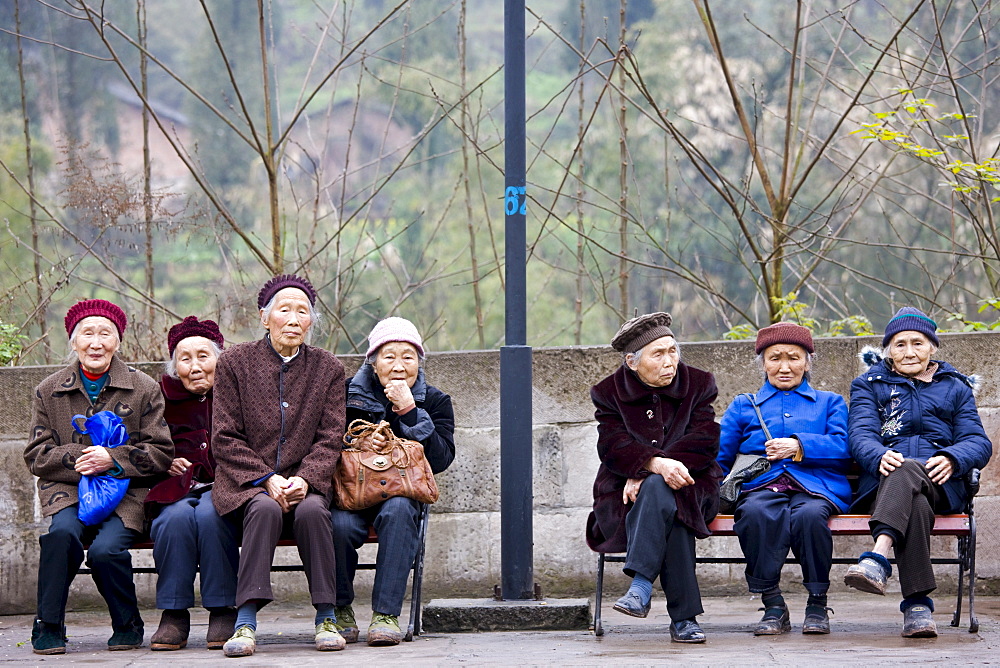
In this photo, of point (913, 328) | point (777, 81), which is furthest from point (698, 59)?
point (913, 328)

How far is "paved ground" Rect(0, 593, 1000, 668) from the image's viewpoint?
4047 millimetres

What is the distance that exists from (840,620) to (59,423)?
3328 millimetres

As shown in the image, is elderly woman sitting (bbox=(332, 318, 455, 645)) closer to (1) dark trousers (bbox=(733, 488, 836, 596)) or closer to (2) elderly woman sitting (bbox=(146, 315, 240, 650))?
(2) elderly woman sitting (bbox=(146, 315, 240, 650))

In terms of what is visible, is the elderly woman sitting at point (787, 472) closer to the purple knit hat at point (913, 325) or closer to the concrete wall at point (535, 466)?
the purple knit hat at point (913, 325)

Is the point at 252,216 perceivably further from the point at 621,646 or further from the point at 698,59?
the point at 621,646

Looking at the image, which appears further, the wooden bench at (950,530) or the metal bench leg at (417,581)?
the metal bench leg at (417,581)

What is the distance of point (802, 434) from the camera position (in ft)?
16.0

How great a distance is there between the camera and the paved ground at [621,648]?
4.05 meters

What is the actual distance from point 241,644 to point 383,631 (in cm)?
52

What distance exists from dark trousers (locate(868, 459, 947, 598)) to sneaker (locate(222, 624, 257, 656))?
235 centimetres

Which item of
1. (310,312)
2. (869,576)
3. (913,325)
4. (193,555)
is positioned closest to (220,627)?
(193,555)

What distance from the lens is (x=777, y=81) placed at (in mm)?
20531

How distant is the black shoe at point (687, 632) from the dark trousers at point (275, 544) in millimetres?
1294

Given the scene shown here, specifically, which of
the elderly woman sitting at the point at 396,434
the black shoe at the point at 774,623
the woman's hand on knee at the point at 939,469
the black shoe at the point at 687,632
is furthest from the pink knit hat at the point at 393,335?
the woman's hand on knee at the point at 939,469
